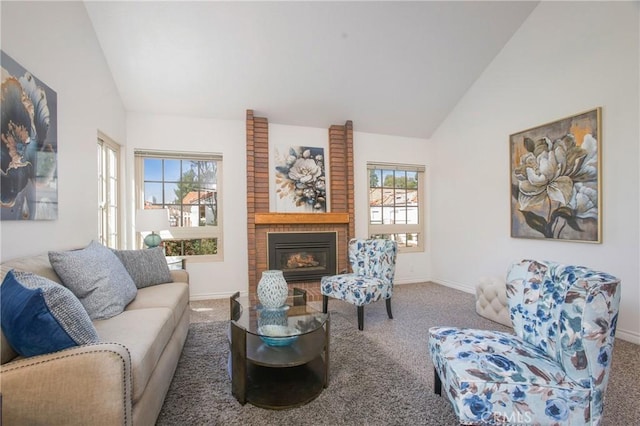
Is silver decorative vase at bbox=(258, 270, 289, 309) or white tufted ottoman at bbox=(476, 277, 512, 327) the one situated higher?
silver decorative vase at bbox=(258, 270, 289, 309)

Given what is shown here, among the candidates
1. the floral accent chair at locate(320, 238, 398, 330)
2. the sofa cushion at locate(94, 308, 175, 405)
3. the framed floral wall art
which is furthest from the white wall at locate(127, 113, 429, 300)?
the framed floral wall art

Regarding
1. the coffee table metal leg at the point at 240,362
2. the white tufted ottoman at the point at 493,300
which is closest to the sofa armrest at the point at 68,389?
the coffee table metal leg at the point at 240,362

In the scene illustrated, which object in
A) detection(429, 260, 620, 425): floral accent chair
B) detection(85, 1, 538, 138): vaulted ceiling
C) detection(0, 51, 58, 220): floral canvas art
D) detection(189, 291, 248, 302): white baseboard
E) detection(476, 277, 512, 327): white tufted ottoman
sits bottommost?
detection(189, 291, 248, 302): white baseboard

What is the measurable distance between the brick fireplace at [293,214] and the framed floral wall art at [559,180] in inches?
81.0

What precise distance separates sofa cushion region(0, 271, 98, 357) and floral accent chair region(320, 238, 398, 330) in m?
2.08

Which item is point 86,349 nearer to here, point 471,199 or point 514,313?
point 514,313

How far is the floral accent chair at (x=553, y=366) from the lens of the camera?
44.0 inches

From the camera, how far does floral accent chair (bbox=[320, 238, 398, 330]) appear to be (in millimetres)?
2734

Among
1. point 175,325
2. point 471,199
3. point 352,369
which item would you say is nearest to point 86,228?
point 175,325

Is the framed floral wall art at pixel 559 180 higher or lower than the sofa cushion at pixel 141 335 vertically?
higher

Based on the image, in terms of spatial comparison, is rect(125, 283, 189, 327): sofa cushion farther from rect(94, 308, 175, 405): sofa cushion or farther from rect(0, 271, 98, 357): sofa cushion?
rect(0, 271, 98, 357): sofa cushion

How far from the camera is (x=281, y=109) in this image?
3.85 metres

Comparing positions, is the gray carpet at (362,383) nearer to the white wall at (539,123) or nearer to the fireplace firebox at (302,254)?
the white wall at (539,123)

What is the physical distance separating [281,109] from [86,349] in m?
3.40
